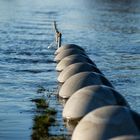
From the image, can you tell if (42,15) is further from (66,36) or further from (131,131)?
(131,131)

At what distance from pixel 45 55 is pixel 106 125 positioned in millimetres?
23943

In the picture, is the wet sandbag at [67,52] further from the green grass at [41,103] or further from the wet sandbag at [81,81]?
the wet sandbag at [81,81]

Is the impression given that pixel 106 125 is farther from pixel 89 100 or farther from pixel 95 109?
pixel 89 100

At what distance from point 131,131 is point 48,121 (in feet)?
18.0

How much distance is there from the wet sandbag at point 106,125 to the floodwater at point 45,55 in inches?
142

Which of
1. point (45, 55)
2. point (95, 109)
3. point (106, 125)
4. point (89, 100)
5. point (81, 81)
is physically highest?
point (106, 125)

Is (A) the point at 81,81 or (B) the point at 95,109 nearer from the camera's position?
(B) the point at 95,109

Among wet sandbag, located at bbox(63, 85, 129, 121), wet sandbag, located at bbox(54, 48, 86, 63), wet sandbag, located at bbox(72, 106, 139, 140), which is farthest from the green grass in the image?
wet sandbag, located at bbox(72, 106, 139, 140)

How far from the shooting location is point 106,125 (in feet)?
39.9

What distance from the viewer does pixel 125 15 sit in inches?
2886

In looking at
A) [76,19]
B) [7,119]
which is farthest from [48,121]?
[76,19]

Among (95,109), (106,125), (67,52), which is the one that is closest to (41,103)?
(95,109)

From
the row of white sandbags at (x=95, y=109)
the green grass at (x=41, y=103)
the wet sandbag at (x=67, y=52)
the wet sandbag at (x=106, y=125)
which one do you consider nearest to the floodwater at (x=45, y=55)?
the green grass at (x=41, y=103)

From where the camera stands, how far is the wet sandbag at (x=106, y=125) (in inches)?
472
